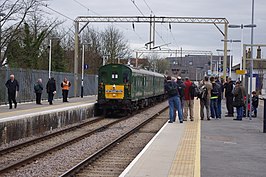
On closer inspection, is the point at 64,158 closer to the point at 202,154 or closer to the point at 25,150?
the point at 25,150

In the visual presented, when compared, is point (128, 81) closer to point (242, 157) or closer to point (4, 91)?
point (4, 91)

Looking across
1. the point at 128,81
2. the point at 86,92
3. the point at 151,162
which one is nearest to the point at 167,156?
the point at 151,162

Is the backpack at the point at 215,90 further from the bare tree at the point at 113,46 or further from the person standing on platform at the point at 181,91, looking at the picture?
the bare tree at the point at 113,46

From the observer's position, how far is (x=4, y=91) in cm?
3045

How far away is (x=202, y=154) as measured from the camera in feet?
41.4

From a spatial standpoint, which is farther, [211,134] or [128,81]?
[128,81]

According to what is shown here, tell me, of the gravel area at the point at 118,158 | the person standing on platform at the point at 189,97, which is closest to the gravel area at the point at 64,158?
the gravel area at the point at 118,158

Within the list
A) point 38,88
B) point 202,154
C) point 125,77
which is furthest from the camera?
point 38,88

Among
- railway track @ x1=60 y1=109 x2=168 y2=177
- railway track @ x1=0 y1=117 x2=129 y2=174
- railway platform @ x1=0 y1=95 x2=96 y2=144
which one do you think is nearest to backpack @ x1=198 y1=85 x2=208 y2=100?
railway track @ x1=60 y1=109 x2=168 y2=177

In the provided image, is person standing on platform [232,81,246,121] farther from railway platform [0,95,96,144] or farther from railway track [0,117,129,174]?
railway platform [0,95,96,144]

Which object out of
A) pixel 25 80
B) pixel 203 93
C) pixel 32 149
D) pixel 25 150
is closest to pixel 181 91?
pixel 203 93

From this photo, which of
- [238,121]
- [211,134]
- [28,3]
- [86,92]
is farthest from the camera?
[86,92]

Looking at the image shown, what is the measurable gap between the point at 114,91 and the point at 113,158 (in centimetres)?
1482

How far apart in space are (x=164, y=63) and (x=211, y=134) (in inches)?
3921
